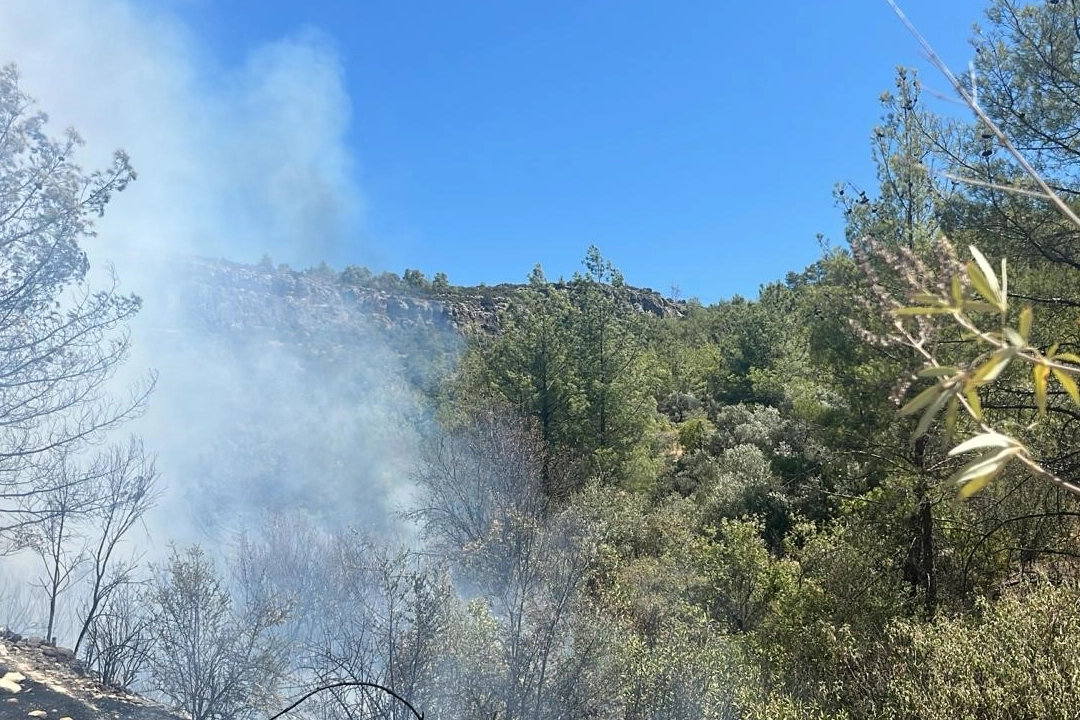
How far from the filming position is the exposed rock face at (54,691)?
4.67 metres

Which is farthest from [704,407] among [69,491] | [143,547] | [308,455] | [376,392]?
[69,491]

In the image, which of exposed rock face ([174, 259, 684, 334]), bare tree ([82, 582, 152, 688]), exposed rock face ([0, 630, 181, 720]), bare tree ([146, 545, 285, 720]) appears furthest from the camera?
exposed rock face ([174, 259, 684, 334])

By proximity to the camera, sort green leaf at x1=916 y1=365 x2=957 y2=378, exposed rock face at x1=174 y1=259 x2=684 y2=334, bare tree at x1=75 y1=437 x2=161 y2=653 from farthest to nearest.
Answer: exposed rock face at x1=174 y1=259 x2=684 y2=334, bare tree at x1=75 y1=437 x2=161 y2=653, green leaf at x1=916 y1=365 x2=957 y2=378

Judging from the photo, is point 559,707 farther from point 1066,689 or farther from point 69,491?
point 69,491

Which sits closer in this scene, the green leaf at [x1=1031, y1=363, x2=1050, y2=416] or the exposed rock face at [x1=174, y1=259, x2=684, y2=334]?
the green leaf at [x1=1031, y1=363, x2=1050, y2=416]

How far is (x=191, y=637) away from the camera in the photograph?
6.13 meters

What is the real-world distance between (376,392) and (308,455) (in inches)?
89.2

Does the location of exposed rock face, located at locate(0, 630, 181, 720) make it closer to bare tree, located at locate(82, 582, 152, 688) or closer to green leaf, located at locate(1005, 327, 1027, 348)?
bare tree, located at locate(82, 582, 152, 688)

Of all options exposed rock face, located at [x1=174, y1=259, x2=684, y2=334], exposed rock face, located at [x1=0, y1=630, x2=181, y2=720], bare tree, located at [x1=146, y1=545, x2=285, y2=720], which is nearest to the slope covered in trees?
bare tree, located at [x1=146, y1=545, x2=285, y2=720]

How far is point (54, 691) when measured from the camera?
5094 millimetres

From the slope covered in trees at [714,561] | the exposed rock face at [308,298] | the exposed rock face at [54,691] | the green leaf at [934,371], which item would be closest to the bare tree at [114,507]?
the slope covered in trees at [714,561]

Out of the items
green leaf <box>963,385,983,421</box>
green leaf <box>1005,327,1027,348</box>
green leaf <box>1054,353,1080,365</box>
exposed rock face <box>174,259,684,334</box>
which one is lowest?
green leaf <box>963,385,983,421</box>

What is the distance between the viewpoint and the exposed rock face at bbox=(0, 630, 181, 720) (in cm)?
467

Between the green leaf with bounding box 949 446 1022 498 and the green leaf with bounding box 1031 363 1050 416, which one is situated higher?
the green leaf with bounding box 1031 363 1050 416
